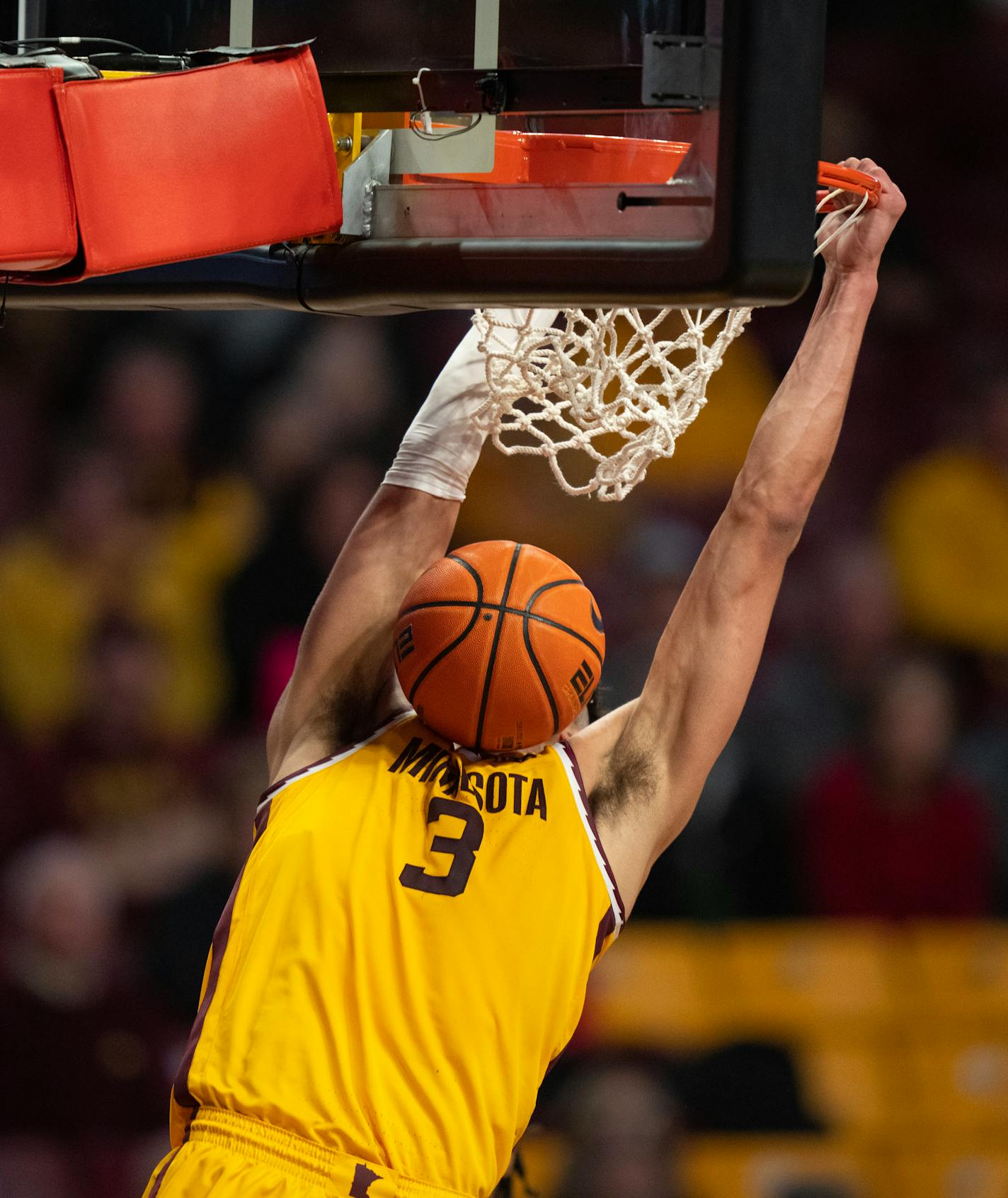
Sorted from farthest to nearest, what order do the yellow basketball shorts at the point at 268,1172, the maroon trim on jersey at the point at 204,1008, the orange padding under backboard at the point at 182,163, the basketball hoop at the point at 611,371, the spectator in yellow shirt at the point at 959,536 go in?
the spectator in yellow shirt at the point at 959,536 → the basketball hoop at the point at 611,371 → the maroon trim on jersey at the point at 204,1008 → the yellow basketball shorts at the point at 268,1172 → the orange padding under backboard at the point at 182,163

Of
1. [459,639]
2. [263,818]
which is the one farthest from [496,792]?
[263,818]

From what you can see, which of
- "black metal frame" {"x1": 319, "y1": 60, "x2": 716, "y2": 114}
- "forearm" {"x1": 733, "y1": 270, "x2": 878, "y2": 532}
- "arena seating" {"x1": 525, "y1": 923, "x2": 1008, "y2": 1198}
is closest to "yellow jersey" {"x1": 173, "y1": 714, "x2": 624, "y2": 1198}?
"forearm" {"x1": 733, "y1": 270, "x2": 878, "y2": 532}

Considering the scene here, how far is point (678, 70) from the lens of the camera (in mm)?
2033

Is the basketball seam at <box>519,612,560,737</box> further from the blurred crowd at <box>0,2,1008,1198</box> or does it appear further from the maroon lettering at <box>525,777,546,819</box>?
the blurred crowd at <box>0,2,1008,1198</box>

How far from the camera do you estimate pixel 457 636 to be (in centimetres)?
245

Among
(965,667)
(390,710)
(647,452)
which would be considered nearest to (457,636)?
(390,710)

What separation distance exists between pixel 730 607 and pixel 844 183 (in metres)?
0.78

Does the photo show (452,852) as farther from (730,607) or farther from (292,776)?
(730,607)

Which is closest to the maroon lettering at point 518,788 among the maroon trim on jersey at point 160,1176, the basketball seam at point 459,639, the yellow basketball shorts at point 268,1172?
the basketball seam at point 459,639

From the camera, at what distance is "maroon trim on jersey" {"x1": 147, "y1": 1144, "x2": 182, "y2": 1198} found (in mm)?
2355

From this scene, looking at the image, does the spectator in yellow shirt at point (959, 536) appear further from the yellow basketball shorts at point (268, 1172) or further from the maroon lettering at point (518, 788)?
the yellow basketball shorts at point (268, 1172)

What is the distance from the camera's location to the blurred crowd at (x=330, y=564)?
5.14 metres

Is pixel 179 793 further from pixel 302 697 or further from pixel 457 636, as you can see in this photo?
pixel 457 636

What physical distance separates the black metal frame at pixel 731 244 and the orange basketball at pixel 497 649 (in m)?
0.55
